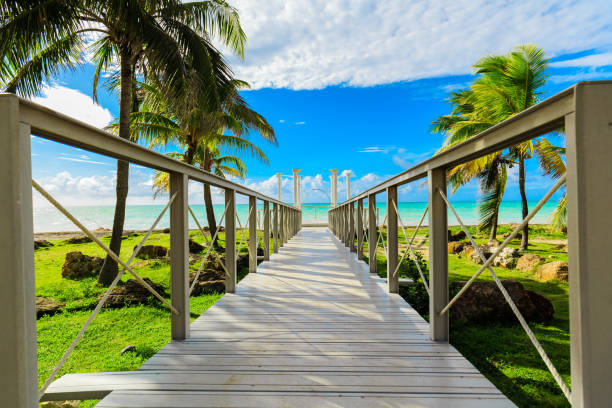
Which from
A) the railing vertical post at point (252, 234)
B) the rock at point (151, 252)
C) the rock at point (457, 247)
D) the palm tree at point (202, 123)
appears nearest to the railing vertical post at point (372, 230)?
the railing vertical post at point (252, 234)

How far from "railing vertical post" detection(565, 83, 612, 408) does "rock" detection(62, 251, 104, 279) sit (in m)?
7.82

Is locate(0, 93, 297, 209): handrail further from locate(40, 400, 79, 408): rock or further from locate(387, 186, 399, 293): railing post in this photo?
locate(387, 186, 399, 293): railing post

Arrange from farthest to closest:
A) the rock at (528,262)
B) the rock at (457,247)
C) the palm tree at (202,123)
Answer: the rock at (457,247) → the palm tree at (202,123) → the rock at (528,262)

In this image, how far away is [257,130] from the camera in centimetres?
995

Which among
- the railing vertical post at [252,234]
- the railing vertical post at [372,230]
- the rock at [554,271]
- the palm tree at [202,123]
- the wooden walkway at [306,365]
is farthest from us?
the palm tree at [202,123]

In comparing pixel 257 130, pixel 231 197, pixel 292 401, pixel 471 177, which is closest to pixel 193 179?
pixel 231 197

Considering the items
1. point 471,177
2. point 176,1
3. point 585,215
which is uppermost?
point 176,1

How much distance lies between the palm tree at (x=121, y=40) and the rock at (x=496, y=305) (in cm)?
531

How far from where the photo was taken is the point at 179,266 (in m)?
2.08

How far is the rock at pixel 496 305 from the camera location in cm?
324

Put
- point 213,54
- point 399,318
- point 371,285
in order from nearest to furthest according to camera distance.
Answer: point 399,318
point 371,285
point 213,54

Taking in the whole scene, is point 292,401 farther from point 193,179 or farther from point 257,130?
point 257,130

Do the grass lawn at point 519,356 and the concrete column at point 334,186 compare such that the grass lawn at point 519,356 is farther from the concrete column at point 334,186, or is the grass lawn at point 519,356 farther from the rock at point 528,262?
the concrete column at point 334,186

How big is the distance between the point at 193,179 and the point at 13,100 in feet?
4.92
